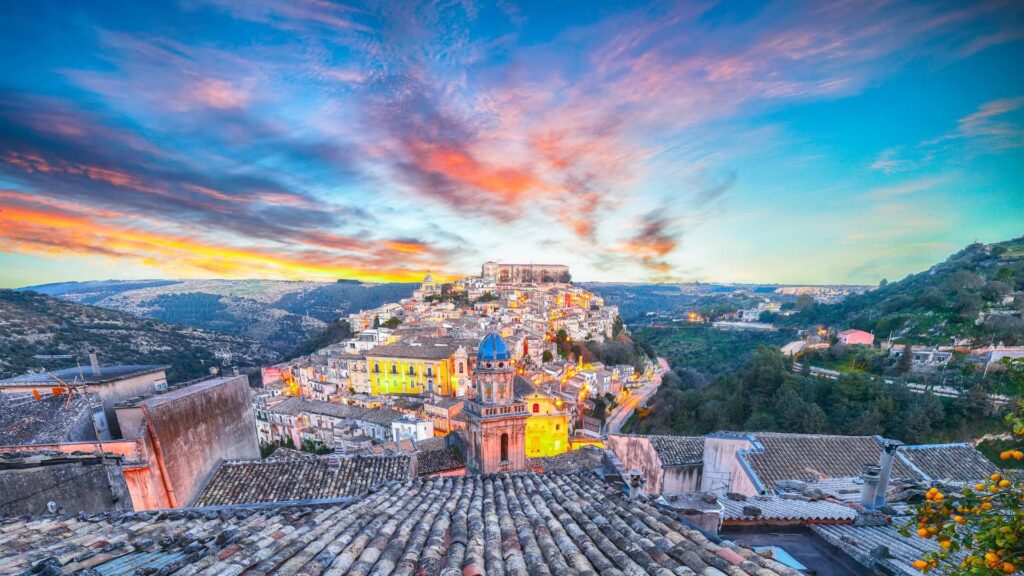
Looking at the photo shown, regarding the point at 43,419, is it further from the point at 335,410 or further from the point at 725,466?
the point at 335,410

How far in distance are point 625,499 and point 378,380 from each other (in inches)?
1437

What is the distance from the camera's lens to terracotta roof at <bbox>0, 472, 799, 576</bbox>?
288 cm

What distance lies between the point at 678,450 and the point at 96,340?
59888mm

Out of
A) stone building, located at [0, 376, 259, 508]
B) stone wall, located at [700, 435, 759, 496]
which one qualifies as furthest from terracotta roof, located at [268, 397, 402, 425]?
stone wall, located at [700, 435, 759, 496]

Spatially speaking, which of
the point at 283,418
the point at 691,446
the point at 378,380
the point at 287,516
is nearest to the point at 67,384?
the point at 287,516

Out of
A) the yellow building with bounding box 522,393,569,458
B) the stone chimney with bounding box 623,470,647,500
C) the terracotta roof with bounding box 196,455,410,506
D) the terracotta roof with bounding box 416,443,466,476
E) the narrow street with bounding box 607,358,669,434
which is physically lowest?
the narrow street with bounding box 607,358,669,434

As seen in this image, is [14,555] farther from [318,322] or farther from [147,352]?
[318,322]

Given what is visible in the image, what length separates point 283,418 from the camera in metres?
31.6

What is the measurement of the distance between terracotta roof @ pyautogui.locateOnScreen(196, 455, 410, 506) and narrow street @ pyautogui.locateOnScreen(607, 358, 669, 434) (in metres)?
25.1

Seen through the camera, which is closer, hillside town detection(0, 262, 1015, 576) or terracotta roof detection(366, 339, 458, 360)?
hillside town detection(0, 262, 1015, 576)

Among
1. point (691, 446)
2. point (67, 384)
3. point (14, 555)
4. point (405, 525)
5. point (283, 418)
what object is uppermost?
point (67, 384)

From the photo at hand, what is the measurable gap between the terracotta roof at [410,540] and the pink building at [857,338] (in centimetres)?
3750

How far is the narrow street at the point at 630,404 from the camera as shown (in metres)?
34.6

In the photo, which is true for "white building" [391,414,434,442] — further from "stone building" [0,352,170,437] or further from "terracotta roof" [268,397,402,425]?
"stone building" [0,352,170,437]
